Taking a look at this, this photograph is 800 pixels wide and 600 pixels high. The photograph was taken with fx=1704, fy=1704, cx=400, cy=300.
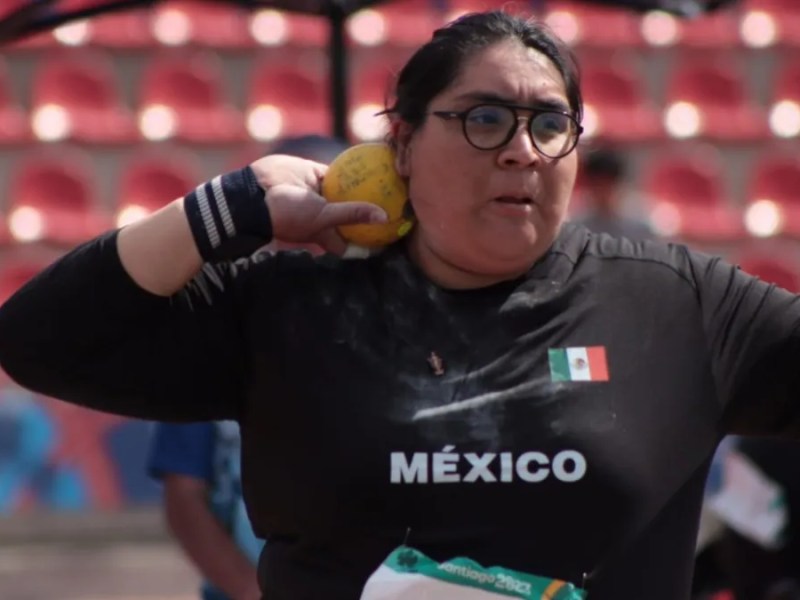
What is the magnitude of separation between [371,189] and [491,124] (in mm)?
219

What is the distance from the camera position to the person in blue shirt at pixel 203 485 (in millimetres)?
3619

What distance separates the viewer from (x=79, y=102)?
415 inches

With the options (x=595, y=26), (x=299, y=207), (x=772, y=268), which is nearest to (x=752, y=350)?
(x=299, y=207)

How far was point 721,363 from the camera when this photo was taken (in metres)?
2.44

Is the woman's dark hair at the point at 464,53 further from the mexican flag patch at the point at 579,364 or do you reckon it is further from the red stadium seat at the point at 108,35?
the red stadium seat at the point at 108,35

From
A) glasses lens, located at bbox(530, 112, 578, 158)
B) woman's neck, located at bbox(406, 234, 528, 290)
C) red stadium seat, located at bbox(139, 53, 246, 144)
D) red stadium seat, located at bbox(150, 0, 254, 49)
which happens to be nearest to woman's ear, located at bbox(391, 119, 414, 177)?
woman's neck, located at bbox(406, 234, 528, 290)

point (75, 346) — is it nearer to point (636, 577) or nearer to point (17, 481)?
point (636, 577)

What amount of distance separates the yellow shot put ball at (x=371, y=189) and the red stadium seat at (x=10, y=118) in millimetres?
7956

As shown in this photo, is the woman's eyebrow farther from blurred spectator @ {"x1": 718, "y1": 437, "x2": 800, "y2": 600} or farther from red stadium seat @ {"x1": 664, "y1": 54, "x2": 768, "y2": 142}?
red stadium seat @ {"x1": 664, "y1": 54, "x2": 768, "y2": 142}

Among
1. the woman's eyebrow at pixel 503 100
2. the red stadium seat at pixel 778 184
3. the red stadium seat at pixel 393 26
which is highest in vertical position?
the red stadium seat at pixel 393 26

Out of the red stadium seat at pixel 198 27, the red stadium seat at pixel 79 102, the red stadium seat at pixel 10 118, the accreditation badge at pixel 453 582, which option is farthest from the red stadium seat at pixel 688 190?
the accreditation badge at pixel 453 582

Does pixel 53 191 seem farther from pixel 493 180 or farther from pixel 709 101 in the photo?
pixel 493 180

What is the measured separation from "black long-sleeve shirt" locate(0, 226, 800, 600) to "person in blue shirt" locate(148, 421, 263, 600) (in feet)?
3.61

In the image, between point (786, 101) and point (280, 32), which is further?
point (280, 32)
